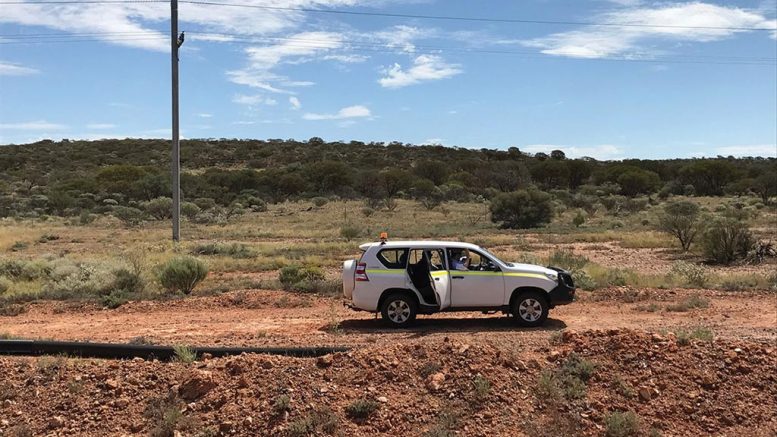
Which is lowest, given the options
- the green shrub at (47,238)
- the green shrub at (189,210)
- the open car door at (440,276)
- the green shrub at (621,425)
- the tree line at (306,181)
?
the green shrub at (621,425)

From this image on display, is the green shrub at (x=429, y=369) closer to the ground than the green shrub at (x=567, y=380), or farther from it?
farther from it

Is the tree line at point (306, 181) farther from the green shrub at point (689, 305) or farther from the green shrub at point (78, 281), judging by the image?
the green shrub at point (689, 305)

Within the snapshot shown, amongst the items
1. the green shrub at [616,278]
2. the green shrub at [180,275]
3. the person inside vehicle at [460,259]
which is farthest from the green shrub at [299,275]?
the green shrub at [616,278]

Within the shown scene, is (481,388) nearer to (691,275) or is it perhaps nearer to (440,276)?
(440,276)

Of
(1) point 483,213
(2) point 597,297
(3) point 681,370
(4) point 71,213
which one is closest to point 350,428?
(3) point 681,370

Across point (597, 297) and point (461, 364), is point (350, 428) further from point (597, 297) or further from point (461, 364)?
point (597, 297)

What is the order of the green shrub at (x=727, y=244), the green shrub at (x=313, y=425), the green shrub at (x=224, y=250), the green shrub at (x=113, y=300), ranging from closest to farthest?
1. the green shrub at (x=313, y=425)
2. the green shrub at (x=113, y=300)
3. the green shrub at (x=727, y=244)
4. the green shrub at (x=224, y=250)

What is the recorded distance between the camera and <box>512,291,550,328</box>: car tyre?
11188mm

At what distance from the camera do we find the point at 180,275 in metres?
15.7

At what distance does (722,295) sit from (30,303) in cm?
1581

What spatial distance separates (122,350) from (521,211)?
111 feet

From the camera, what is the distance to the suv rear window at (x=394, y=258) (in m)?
11.2

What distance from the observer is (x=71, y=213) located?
5003 centimetres

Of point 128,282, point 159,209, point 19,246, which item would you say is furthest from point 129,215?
point 128,282
